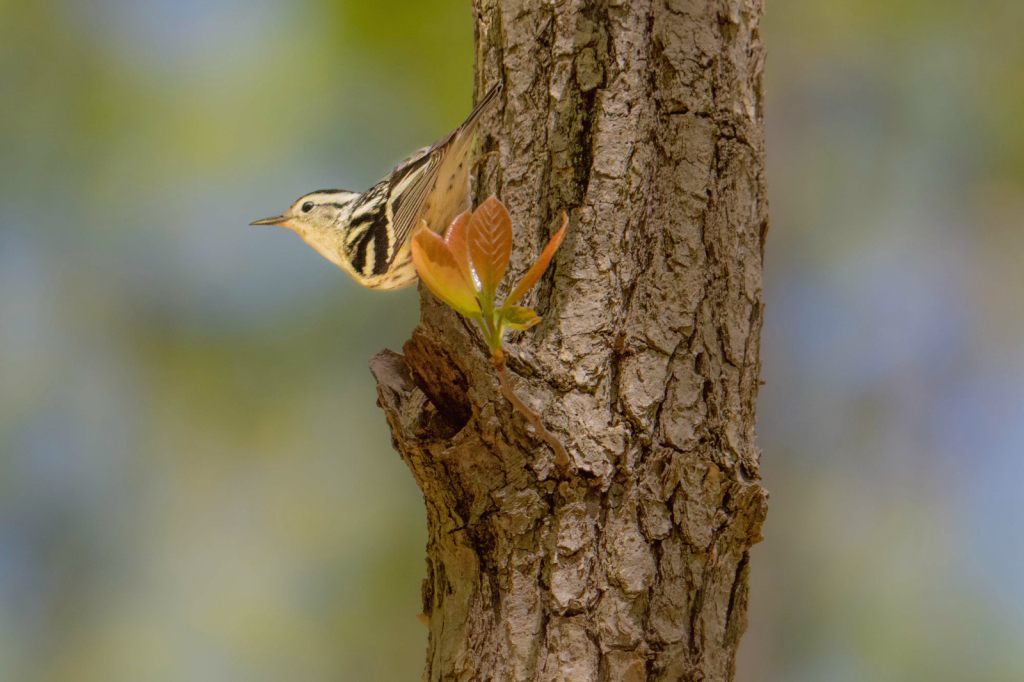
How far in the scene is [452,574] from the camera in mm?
513

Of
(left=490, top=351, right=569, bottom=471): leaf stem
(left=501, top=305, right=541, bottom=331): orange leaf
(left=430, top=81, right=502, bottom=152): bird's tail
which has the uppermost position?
(left=430, top=81, right=502, bottom=152): bird's tail

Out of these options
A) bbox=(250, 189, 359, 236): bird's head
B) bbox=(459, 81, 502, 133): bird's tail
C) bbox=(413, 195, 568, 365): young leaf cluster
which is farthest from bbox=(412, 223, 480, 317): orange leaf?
bbox=(250, 189, 359, 236): bird's head

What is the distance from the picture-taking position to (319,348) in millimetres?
1319

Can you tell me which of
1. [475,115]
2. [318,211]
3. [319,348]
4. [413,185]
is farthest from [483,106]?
[319,348]

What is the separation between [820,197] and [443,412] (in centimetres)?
114

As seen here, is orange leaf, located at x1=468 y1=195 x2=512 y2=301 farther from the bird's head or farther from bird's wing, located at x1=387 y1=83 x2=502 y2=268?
the bird's head

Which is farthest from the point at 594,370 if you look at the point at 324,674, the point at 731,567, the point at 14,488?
the point at 14,488

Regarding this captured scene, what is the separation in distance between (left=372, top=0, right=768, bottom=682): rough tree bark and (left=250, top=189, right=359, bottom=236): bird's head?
405mm

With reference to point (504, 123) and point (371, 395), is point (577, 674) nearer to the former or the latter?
point (504, 123)

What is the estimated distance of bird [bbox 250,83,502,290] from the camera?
Result: 2.26 feet

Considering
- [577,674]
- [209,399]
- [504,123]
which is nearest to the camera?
[577,674]

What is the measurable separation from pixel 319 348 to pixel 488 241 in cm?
100

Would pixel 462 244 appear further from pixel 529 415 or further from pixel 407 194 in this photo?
pixel 407 194

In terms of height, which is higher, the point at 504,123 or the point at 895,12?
the point at 895,12
